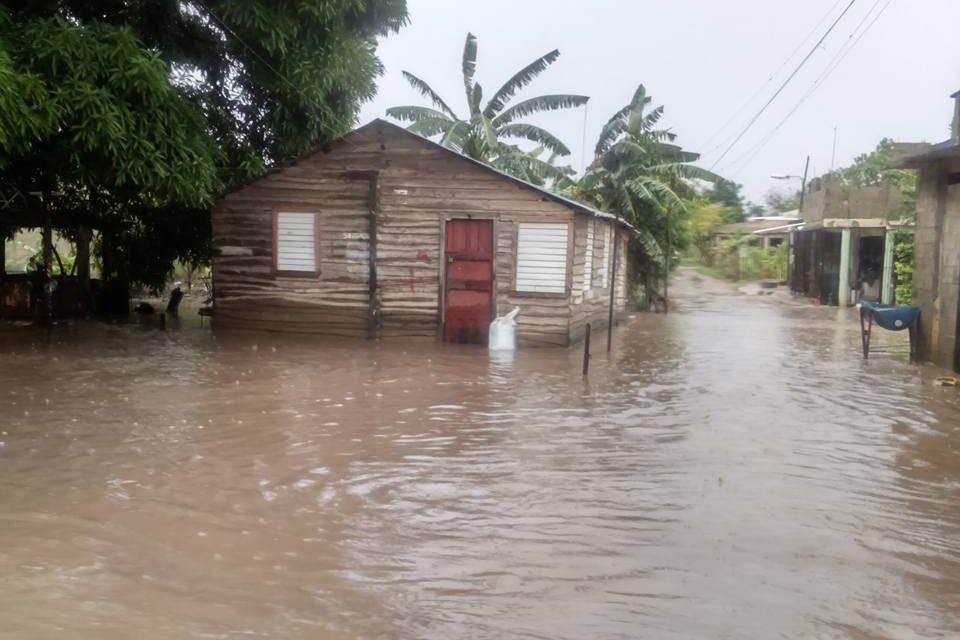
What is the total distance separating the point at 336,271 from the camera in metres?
17.2

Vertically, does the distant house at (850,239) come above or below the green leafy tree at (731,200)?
→ below

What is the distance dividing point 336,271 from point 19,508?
1118cm

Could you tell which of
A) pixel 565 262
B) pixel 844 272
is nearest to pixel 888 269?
pixel 844 272

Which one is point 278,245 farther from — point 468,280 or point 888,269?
point 888,269

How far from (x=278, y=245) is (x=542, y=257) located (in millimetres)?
5223

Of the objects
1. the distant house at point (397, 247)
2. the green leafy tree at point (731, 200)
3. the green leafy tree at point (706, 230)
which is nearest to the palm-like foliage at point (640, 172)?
the distant house at point (397, 247)

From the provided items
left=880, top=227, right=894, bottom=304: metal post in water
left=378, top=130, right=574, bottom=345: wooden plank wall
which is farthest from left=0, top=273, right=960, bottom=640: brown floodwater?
left=880, top=227, right=894, bottom=304: metal post in water

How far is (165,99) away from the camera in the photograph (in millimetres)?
13258

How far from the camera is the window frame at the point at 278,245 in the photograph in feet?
56.4

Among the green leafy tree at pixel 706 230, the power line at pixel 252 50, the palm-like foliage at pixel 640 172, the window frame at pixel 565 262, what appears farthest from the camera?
the green leafy tree at pixel 706 230

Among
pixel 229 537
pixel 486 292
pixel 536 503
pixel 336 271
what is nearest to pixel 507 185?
pixel 486 292

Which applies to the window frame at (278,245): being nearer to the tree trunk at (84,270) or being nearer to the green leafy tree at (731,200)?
the tree trunk at (84,270)

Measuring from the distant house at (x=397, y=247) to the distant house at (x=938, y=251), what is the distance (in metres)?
5.52

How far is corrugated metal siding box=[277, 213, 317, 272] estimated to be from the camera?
17.3 m
